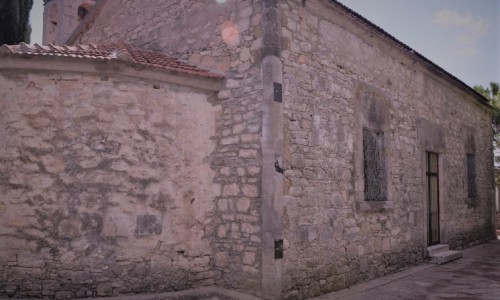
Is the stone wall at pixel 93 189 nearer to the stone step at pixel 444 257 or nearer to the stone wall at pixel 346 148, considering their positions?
the stone wall at pixel 346 148

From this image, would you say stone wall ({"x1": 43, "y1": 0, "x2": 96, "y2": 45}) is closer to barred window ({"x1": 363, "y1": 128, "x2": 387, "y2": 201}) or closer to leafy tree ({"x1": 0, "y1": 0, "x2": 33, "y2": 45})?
leafy tree ({"x1": 0, "y1": 0, "x2": 33, "y2": 45})

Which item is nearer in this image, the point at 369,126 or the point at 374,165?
the point at 369,126

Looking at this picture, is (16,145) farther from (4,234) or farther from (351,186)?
(351,186)

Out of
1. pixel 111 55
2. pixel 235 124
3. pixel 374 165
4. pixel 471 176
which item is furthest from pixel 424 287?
pixel 471 176

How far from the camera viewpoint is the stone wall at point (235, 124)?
5.14 m

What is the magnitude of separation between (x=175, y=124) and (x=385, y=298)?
12.3 feet

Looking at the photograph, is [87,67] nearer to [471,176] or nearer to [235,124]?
[235,124]

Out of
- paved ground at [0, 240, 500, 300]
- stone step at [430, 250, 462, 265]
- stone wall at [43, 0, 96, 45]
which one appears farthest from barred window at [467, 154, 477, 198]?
stone wall at [43, 0, 96, 45]

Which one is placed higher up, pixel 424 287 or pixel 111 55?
pixel 111 55

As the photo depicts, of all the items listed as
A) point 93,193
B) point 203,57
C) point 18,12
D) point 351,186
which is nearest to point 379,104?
point 351,186

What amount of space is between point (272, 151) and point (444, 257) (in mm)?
5413

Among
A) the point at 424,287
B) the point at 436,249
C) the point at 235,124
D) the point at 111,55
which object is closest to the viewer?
the point at 111,55

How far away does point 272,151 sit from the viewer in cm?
501

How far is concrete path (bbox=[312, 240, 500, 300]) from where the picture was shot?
18.1 feet
